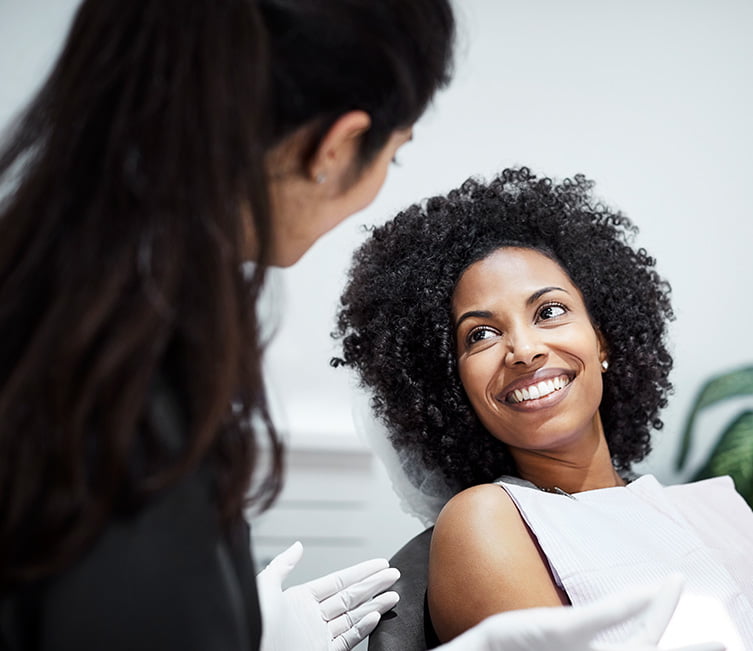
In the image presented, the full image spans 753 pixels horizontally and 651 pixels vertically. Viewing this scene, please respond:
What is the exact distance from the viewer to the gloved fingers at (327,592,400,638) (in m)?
1.47

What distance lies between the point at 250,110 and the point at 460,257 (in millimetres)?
980

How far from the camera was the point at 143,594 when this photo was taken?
69 cm

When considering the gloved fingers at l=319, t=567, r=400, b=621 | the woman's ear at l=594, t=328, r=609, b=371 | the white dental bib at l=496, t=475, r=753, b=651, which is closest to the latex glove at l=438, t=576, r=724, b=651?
the white dental bib at l=496, t=475, r=753, b=651

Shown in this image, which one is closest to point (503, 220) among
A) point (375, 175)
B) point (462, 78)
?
point (462, 78)

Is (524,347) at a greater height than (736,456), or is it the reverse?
(524,347)

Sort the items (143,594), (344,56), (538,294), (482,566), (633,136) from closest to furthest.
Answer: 1. (143,594)
2. (344,56)
3. (482,566)
4. (538,294)
5. (633,136)

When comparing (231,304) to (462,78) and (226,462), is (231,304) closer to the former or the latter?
(226,462)

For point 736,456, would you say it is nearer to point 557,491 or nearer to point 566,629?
point 557,491

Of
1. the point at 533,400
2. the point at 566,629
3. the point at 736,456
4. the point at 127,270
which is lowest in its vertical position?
the point at 736,456

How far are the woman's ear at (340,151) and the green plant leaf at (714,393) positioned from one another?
1529 millimetres

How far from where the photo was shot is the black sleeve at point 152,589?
68cm

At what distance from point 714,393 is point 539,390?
2.69 feet

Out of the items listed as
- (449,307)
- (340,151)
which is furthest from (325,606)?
(340,151)

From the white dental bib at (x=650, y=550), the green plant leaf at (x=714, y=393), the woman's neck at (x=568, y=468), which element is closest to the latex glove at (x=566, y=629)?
the white dental bib at (x=650, y=550)
